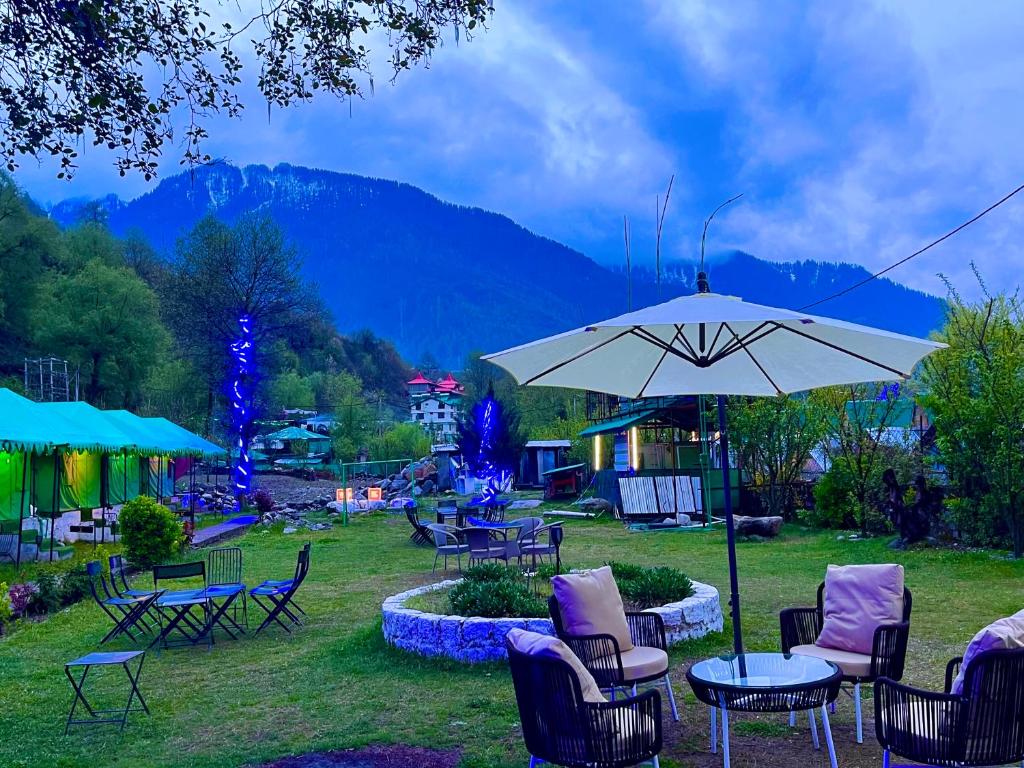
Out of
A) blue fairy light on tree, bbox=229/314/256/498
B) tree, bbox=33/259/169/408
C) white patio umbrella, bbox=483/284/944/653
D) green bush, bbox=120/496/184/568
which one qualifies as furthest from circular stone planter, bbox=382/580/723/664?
tree, bbox=33/259/169/408

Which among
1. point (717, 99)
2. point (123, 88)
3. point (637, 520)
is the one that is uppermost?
point (717, 99)

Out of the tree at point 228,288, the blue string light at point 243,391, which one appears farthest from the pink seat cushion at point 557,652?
the tree at point 228,288

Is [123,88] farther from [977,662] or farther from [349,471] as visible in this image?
[349,471]

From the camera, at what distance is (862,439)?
52.7 ft

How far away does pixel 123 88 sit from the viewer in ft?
17.6

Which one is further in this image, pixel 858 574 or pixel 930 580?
pixel 930 580

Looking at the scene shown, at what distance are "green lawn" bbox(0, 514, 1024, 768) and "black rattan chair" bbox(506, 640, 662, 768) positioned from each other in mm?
892

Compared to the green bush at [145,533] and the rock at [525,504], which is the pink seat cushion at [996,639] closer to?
the green bush at [145,533]

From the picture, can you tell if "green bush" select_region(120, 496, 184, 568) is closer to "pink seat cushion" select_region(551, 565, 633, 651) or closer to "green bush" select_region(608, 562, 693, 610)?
"green bush" select_region(608, 562, 693, 610)

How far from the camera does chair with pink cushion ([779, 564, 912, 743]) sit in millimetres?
4754

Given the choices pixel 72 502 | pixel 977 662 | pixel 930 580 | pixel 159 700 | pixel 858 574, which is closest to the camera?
pixel 977 662

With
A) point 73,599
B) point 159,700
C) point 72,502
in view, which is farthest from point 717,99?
point 159,700

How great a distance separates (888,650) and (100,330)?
38.5 m

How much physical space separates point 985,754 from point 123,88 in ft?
19.4
